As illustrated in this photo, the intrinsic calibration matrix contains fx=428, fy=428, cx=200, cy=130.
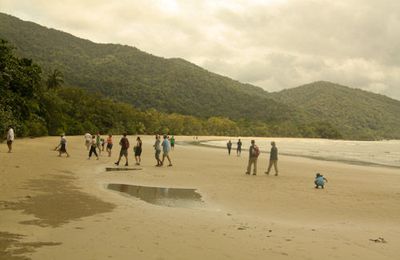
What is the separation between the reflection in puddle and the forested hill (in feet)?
459

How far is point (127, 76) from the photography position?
178 m

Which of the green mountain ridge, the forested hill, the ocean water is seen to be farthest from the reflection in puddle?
the green mountain ridge

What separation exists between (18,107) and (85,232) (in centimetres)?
4007

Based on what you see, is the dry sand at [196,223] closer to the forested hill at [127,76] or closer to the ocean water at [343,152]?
the ocean water at [343,152]

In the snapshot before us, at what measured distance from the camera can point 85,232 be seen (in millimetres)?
7691

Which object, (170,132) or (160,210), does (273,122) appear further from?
(160,210)

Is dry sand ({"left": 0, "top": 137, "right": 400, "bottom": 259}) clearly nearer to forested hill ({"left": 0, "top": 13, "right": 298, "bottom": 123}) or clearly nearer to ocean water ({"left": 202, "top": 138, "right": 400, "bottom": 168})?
ocean water ({"left": 202, "top": 138, "right": 400, "bottom": 168})

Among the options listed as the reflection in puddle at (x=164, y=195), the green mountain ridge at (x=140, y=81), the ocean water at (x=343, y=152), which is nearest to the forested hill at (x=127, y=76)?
the green mountain ridge at (x=140, y=81)

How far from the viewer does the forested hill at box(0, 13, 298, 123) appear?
16038 centimetres

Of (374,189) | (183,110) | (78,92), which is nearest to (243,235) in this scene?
(374,189)

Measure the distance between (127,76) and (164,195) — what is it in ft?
554

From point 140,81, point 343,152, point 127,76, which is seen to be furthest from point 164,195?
point 127,76

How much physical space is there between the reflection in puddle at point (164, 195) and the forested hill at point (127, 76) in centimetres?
14000

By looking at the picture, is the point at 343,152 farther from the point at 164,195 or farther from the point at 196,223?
the point at 196,223
